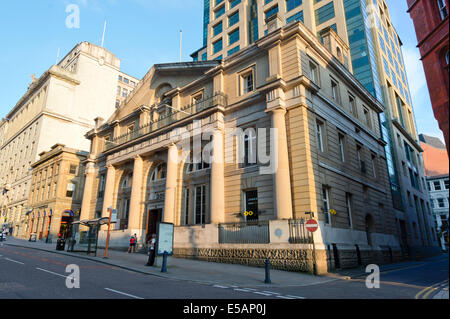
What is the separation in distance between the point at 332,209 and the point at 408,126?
3423 cm

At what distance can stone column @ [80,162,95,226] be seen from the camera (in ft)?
110

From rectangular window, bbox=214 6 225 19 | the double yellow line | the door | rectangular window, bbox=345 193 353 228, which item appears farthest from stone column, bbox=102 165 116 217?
rectangular window, bbox=214 6 225 19

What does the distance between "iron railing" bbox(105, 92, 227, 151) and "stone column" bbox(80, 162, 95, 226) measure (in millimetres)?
3968

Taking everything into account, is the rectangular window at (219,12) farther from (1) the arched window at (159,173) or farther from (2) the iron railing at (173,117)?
(1) the arched window at (159,173)

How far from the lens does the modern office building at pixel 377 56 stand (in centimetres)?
3462

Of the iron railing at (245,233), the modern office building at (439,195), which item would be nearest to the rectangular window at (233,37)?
the iron railing at (245,233)

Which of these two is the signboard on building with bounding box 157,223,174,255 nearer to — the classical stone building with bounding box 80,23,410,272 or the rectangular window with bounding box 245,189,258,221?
the classical stone building with bounding box 80,23,410,272

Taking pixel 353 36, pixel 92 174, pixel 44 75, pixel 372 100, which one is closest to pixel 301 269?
pixel 372 100

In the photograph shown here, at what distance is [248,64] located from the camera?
22594 mm

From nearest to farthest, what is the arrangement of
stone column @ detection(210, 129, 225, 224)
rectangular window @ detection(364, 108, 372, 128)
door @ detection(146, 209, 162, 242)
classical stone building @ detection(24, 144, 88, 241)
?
1. stone column @ detection(210, 129, 225, 224)
2. door @ detection(146, 209, 162, 242)
3. rectangular window @ detection(364, 108, 372, 128)
4. classical stone building @ detection(24, 144, 88, 241)

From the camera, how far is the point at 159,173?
27.9 meters

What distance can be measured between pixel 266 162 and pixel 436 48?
468 inches
